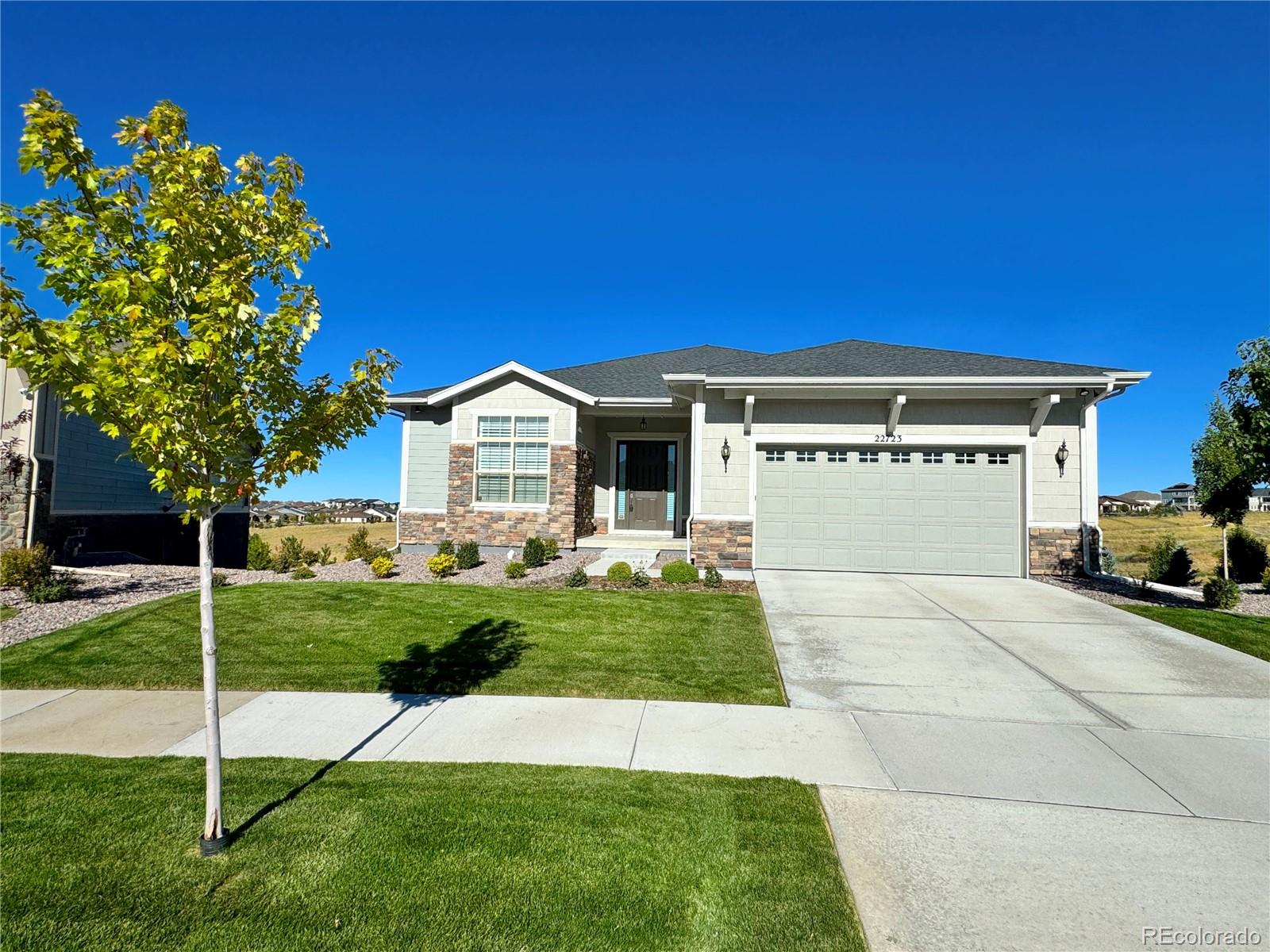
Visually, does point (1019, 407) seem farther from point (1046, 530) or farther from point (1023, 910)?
point (1023, 910)

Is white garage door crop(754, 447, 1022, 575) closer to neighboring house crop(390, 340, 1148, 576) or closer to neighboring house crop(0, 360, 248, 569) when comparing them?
neighboring house crop(390, 340, 1148, 576)

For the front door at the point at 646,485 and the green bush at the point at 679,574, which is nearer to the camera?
the green bush at the point at 679,574

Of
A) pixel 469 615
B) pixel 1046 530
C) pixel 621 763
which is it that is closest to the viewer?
pixel 621 763

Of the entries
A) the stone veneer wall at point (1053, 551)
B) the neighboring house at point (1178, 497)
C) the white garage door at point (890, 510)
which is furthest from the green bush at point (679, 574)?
the neighboring house at point (1178, 497)

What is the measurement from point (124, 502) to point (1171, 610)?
69.3ft

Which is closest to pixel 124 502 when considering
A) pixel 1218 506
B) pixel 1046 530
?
pixel 1046 530

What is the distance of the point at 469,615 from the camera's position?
8.55 meters

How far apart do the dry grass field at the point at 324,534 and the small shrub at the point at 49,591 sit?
11.7 meters

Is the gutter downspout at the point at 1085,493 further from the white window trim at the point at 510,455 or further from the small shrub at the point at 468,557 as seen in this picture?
the small shrub at the point at 468,557

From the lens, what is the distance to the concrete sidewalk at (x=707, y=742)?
404 cm

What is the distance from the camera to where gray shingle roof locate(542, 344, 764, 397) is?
15914mm

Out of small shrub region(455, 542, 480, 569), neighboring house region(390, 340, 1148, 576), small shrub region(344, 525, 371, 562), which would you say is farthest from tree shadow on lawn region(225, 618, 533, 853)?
small shrub region(344, 525, 371, 562)

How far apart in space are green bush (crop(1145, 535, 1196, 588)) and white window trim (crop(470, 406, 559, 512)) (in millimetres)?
13378

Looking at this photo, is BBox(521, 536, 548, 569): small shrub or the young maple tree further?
BBox(521, 536, 548, 569): small shrub
